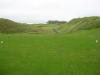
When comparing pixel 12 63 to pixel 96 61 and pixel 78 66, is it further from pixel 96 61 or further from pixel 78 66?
pixel 96 61

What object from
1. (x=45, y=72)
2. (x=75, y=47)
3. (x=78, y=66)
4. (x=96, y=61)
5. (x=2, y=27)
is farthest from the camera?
(x=2, y=27)

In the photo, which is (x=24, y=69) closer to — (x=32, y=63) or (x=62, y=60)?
(x=32, y=63)

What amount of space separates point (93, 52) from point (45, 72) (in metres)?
5.64

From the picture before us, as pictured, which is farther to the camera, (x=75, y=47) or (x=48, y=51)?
(x=75, y=47)

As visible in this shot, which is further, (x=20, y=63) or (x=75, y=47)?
(x=75, y=47)

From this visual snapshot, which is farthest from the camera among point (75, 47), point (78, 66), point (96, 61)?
point (75, 47)

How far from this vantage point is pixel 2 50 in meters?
Answer: 15.0

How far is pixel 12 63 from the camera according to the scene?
11977mm

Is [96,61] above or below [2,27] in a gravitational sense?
below

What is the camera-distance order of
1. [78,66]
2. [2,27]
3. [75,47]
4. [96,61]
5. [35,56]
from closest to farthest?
[78,66] < [96,61] < [35,56] < [75,47] < [2,27]

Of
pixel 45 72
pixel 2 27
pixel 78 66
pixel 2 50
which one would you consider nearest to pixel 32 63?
pixel 45 72

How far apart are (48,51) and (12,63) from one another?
384cm

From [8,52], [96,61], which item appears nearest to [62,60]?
[96,61]

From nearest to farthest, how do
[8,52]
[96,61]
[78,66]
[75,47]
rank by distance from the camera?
1. [78,66]
2. [96,61]
3. [8,52]
4. [75,47]
